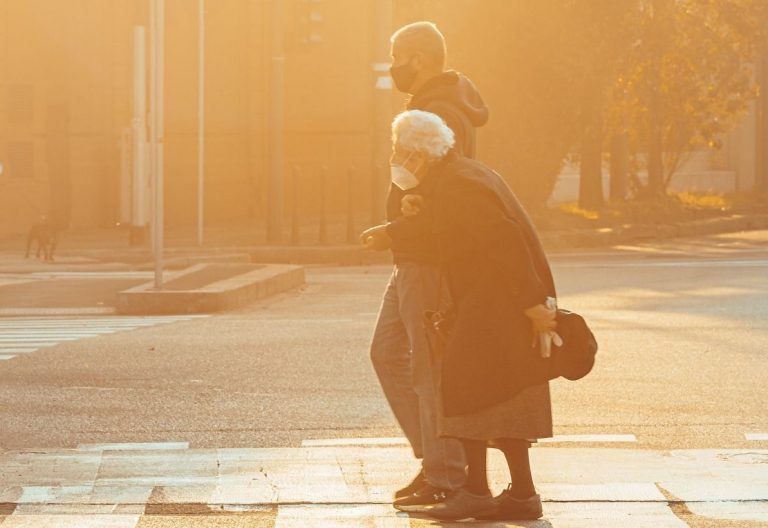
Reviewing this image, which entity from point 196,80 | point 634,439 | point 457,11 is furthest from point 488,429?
Answer: point 196,80

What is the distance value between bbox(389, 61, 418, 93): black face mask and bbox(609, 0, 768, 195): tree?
26626 mm

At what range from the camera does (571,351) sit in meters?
7.09

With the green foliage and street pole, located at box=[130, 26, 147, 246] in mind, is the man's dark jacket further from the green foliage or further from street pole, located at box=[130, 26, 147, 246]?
the green foliage

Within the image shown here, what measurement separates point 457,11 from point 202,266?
29.4 feet

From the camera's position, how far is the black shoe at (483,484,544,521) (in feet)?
23.6

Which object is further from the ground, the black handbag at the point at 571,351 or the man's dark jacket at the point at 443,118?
the man's dark jacket at the point at 443,118

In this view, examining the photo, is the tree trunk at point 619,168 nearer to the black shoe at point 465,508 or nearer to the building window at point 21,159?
the building window at point 21,159

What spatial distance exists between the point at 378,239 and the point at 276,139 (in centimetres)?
2177

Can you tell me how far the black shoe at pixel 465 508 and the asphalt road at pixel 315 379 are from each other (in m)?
2.02

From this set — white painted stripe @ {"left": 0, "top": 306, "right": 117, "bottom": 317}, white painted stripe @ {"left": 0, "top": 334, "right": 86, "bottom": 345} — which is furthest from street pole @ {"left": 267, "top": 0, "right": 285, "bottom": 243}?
Result: white painted stripe @ {"left": 0, "top": 334, "right": 86, "bottom": 345}

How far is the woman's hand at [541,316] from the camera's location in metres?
7.03

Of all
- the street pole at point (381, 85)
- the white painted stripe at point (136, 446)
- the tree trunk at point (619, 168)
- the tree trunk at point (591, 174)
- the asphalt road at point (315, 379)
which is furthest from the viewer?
the tree trunk at point (619, 168)

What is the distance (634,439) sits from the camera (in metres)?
9.36

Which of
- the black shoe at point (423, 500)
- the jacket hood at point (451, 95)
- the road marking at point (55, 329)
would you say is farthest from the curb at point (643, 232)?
the black shoe at point (423, 500)
